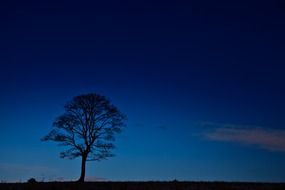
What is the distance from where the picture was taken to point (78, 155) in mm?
55625
